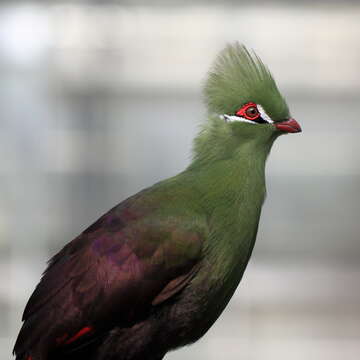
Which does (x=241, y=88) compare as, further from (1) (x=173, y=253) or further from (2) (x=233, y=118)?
(1) (x=173, y=253)

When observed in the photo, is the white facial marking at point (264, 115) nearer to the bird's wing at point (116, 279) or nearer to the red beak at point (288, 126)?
the red beak at point (288, 126)

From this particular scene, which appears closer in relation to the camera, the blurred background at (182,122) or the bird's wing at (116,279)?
the bird's wing at (116,279)

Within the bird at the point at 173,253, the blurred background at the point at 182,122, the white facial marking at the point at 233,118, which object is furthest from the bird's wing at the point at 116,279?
the blurred background at the point at 182,122

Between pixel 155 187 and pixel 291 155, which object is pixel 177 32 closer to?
pixel 291 155

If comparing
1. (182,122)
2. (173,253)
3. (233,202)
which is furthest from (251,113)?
(182,122)

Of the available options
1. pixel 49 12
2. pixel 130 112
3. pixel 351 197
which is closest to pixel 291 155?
pixel 351 197

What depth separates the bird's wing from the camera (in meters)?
1.42

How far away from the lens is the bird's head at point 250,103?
59.3 inches

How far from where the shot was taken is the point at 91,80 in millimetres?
4438

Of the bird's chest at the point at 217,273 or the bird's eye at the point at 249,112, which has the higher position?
the bird's eye at the point at 249,112

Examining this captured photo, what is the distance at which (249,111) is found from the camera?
1.50 meters

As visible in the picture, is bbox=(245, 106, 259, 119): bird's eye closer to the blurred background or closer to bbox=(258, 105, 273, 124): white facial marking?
bbox=(258, 105, 273, 124): white facial marking

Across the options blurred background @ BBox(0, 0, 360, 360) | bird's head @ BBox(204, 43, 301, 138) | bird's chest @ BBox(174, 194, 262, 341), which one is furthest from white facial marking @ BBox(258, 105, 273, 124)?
blurred background @ BBox(0, 0, 360, 360)

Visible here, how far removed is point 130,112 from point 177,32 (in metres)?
0.49
